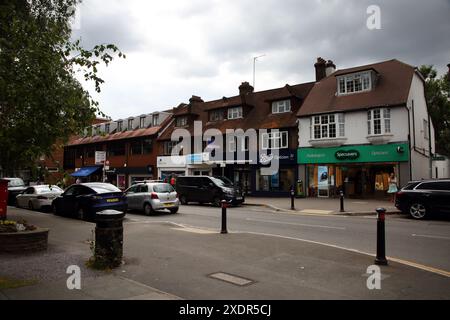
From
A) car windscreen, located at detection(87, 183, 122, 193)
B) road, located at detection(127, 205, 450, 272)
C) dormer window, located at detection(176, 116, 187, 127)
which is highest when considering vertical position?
dormer window, located at detection(176, 116, 187, 127)

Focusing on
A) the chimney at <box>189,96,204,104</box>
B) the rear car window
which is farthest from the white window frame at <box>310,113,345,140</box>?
→ the chimney at <box>189,96,204,104</box>

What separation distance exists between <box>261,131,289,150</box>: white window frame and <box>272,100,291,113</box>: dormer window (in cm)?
251

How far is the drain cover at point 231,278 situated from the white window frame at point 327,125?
72.3 ft

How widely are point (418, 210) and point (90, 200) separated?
1332 centimetres

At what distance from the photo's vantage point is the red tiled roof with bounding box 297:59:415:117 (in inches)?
979

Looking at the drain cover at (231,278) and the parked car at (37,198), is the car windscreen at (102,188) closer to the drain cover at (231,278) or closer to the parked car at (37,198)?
the parked car at (37,198)

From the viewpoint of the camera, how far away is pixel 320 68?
32.1m

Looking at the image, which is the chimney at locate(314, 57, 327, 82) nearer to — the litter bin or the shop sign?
the shop sign

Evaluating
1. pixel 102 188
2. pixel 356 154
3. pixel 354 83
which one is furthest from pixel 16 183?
pixel 354 83

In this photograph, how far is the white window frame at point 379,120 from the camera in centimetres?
2441

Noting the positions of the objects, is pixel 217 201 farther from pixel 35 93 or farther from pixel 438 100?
pixel 438 100
